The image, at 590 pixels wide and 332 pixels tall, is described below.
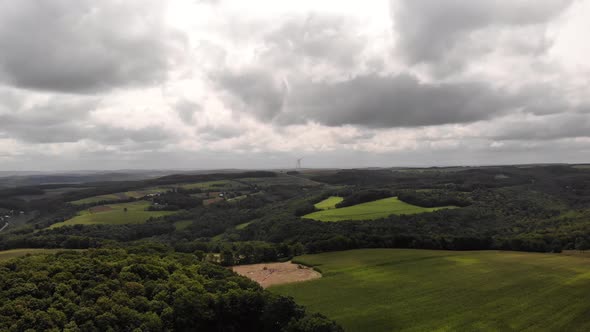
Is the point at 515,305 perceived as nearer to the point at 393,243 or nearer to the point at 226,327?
the point at 226,327

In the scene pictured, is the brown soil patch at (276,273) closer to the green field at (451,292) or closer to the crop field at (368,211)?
the green field at (451,292)

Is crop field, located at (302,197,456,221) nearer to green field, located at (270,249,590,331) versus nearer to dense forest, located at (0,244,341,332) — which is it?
green field, located at (270,249,590,331)

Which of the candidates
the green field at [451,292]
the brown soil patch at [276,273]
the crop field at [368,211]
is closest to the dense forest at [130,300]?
the green field at [451,292]

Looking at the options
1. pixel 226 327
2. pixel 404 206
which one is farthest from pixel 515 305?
pixel 404 206

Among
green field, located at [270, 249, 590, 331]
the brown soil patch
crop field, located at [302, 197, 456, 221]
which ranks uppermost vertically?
crop field, located at [302, 197, 456, 221]

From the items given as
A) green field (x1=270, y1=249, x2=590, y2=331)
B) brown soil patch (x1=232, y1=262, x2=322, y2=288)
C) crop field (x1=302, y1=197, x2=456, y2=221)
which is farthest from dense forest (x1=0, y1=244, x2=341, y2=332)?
crop field (x1=302, y1=197, x2=456, y2=221)

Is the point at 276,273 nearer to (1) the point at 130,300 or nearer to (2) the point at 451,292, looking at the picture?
(2) the point at 451,292
